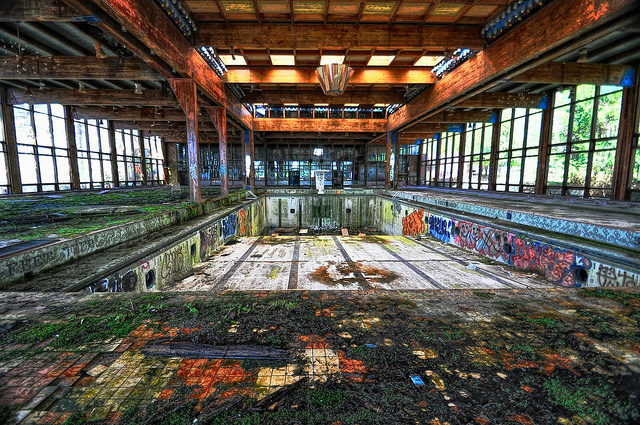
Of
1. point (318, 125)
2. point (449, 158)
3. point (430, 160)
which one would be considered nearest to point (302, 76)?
point (318, 125)

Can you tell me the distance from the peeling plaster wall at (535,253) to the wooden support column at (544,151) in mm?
8422

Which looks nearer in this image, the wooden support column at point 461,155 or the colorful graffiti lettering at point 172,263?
the colorful graffiti lettering at point 172,263

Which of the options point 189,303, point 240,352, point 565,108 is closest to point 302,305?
point 240,352

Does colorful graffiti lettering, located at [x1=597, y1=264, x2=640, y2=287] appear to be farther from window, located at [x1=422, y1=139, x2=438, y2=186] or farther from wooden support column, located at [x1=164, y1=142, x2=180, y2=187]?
wooden support column, located at [x1=164, y1=142, x2=180, y2=187]

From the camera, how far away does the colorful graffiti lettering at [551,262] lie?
3.76 m

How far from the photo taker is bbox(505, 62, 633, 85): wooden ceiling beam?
7805mm

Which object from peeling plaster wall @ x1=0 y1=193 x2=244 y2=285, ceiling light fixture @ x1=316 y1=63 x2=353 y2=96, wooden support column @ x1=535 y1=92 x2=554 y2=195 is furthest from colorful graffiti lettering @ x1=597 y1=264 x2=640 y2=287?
wooden support column @ x1=535 y1=92 x2=554 y2=195

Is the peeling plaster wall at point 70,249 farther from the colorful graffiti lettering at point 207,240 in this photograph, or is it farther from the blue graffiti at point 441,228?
the blue graffiti at point 441,228

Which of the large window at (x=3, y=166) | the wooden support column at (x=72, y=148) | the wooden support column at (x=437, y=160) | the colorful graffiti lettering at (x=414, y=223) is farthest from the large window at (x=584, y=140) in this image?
the wooden support column at (x=72, y=148)

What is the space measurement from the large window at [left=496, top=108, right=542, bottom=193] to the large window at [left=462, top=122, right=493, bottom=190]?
114 centimetres

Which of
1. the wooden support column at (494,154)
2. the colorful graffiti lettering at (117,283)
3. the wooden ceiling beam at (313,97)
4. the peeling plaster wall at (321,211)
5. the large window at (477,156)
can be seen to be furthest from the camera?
the large window at (477,156)

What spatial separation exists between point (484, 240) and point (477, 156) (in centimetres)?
1439

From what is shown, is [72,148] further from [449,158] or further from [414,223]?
[449,158]

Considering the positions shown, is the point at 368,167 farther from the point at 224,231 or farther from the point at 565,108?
the point at 224,231
